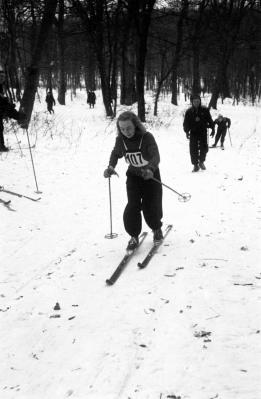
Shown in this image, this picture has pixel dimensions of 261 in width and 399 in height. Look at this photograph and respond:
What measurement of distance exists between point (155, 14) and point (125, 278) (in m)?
24.9

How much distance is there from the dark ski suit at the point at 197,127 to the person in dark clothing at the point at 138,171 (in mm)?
5474

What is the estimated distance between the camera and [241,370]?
301 centimetres

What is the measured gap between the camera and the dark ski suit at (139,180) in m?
5.22

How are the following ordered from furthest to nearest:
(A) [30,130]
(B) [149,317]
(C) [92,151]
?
(A) [30,130] → (C) [92,151] → (B) [149,317]

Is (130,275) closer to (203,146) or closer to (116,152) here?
(116,152)

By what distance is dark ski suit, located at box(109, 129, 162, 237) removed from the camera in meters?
5.22

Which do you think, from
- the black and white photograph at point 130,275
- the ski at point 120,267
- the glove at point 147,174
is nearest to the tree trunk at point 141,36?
the black and white photograph at point 130,275

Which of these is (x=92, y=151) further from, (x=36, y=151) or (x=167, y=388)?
(x=167, y=388)

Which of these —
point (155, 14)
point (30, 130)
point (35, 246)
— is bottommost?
point (35, 246)

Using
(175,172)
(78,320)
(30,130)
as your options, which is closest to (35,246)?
(78,320)

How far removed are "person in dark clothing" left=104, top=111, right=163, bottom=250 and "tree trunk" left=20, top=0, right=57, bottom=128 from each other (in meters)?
6.14

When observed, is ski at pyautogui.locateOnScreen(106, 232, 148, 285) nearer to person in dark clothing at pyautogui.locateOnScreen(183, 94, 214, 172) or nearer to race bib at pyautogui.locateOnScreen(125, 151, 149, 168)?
race bib at pyautogui.locateOnScreen(125, 151, 149, 168)

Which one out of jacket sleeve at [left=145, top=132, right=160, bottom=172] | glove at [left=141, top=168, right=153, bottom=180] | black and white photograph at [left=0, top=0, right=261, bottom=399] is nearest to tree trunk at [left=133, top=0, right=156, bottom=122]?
black and white photograph at [left=0, top=0, right=261, bottom=399]

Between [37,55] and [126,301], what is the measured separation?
8494 mm
